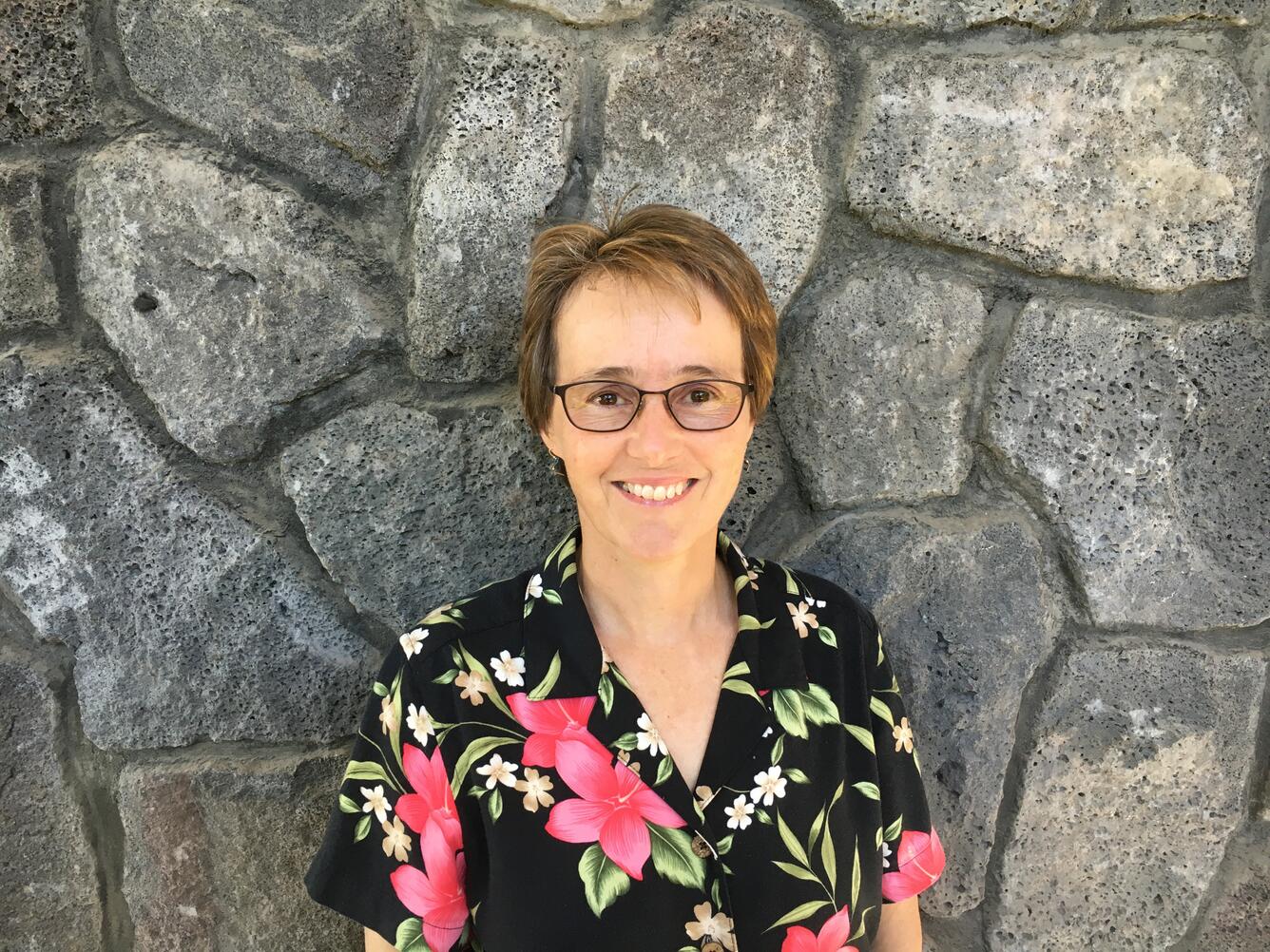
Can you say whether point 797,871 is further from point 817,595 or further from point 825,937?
point 817,595

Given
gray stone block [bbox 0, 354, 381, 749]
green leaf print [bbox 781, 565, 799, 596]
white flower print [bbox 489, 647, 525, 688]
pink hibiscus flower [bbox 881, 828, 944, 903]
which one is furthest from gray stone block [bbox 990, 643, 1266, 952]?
gray stone block [bbox 0, 354, 381, 749]

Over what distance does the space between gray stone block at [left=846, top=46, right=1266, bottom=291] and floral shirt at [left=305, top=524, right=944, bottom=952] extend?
2.30ft

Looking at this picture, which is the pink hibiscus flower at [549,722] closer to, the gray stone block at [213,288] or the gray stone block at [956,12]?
the gray stone block at [213,288]

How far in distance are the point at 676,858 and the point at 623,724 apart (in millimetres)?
161

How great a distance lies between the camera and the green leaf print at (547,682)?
Result: 1.17 metres

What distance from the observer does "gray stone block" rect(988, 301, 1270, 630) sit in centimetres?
145

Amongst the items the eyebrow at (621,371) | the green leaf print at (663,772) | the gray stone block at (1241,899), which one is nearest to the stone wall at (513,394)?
the gray stone block at (1241,899)

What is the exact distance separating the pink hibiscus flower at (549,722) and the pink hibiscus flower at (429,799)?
10cm

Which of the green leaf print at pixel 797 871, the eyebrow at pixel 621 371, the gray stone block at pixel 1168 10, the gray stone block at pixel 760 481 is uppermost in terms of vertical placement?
the gray stone block at pixel 1168 10

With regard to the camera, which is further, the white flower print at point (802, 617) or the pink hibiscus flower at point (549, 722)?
the white flower print at point (802, 617)

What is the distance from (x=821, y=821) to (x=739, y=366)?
0.56m

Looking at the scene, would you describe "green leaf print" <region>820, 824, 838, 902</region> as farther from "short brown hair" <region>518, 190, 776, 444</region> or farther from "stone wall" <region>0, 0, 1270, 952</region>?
"short brown hair" <region>518, 190, 776, 444</region>

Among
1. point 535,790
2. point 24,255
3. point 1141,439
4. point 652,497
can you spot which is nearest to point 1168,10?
point 1141,439

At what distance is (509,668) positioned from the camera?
1188 millimetres
